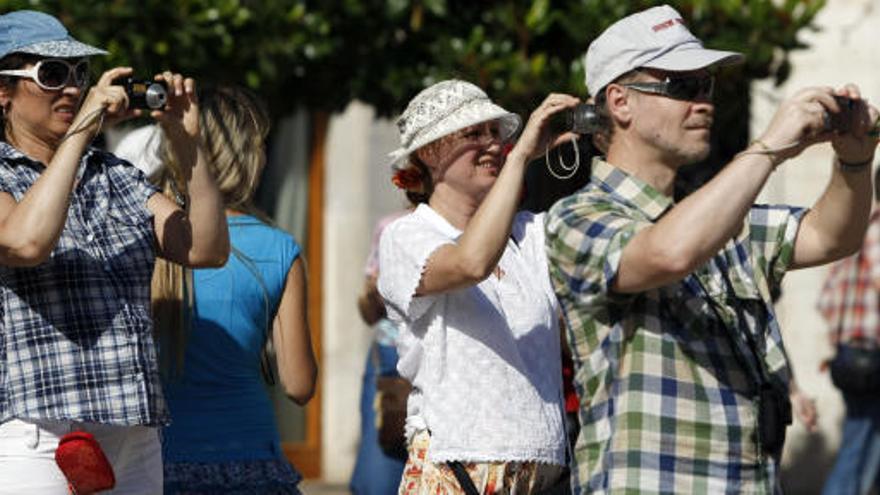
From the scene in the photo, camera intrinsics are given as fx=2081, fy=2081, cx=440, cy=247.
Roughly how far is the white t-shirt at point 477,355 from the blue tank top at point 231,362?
625 millimetres

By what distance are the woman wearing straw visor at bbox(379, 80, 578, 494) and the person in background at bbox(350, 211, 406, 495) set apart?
6.38ft

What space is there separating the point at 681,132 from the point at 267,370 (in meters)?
1.78

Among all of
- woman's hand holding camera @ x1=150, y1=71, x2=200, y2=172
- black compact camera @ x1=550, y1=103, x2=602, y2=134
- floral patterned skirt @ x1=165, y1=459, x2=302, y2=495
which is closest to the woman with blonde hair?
floral patterned skirt @ x1=165, y1=459, x2=302, y2=495

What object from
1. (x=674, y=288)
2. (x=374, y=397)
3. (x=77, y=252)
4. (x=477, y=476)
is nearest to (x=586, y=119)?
(x=674, y=288)

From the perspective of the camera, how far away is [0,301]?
15.2 feet

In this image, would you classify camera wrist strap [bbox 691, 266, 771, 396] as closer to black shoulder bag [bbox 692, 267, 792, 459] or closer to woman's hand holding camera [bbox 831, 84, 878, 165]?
black shoulder bag [bbox 692, 267, 792, 459]

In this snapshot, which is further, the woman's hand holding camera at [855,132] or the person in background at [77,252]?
the person in background at [77,252]

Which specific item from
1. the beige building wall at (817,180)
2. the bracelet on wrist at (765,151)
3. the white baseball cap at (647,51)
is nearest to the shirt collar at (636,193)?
the white baseball cap at (647,51)

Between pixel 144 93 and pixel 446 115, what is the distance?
31.0 inches

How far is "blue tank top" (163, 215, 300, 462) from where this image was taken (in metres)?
5.39

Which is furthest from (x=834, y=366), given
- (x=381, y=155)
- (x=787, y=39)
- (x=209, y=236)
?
(x=209, y=236)

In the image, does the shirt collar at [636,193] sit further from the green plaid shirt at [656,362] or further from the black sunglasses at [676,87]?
the black sunglasses at [676,87]

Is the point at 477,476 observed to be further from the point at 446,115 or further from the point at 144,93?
the point at 144,93

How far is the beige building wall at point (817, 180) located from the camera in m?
10.5
